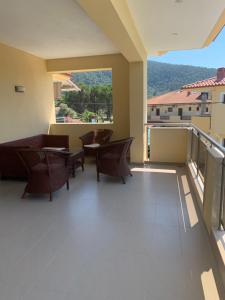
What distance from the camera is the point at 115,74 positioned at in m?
6.32

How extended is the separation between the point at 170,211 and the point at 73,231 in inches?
53.7

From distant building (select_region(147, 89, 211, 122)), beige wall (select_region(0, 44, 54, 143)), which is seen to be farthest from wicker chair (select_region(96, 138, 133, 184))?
distant building (select_region(147, 89, 211, 122))

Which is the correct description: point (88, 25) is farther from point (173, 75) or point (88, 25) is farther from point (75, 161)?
point (173, 75)

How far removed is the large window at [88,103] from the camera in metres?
7.68

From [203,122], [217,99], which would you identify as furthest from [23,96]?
[217,99]

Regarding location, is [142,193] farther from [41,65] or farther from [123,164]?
[41,65]

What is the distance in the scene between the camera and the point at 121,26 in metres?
3.06

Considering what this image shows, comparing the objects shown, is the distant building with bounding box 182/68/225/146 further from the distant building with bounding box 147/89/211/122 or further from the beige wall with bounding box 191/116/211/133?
the distant building with bounding box 147/89/211/122

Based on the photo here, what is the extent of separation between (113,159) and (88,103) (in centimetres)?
488

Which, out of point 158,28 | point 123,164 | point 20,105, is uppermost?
point 158,28

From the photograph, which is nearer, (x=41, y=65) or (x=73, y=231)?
(x=73, y=231)

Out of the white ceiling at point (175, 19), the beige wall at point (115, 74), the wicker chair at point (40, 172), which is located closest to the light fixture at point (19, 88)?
the beige wall at point (115, 74)

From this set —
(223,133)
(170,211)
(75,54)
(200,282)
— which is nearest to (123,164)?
(170,211)

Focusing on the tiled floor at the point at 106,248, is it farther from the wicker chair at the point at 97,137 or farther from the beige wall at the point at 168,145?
the wicker chair at the point at 97,137
